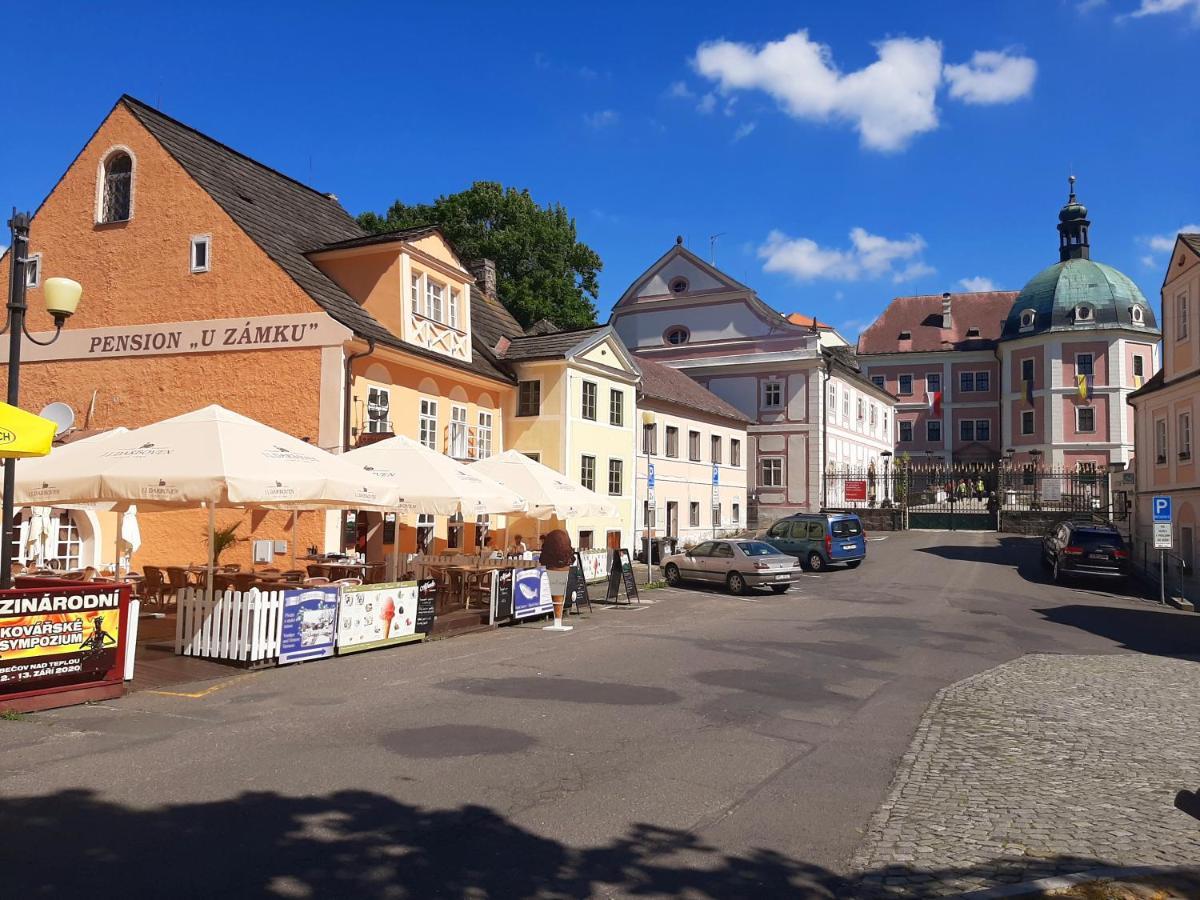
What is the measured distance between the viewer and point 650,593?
24.5 meters

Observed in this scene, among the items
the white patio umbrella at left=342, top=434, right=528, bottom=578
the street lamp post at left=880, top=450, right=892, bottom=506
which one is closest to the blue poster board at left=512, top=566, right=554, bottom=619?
the white patio umbrella at left=342, top=434, right=528, bottom=578

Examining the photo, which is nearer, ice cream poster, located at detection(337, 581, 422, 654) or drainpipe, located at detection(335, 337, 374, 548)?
ice cream poster, located at detection(337, 581, 422, 654)

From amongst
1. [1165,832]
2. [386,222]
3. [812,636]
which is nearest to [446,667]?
[812,636]

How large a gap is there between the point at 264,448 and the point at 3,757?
230 inches

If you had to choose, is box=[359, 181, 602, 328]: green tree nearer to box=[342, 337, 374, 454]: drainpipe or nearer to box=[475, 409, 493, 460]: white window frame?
box=[475, 409, 493, 460]: white window frame

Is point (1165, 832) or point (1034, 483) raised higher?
point (1034, 483)

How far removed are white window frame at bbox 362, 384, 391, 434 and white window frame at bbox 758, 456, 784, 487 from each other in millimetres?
30471

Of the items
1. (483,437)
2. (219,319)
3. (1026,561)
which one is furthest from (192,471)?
(1026,561)

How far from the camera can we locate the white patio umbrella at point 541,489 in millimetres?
19703

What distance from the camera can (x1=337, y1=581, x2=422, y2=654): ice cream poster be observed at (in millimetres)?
13391

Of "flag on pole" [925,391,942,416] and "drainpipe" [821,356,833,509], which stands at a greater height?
"flag on pole" [925,391,942,416]

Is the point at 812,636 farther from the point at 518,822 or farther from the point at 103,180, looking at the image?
the point at 103,180

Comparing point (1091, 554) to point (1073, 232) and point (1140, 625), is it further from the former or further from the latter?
point (1073, 232)

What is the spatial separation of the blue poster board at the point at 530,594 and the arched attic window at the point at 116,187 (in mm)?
14265
